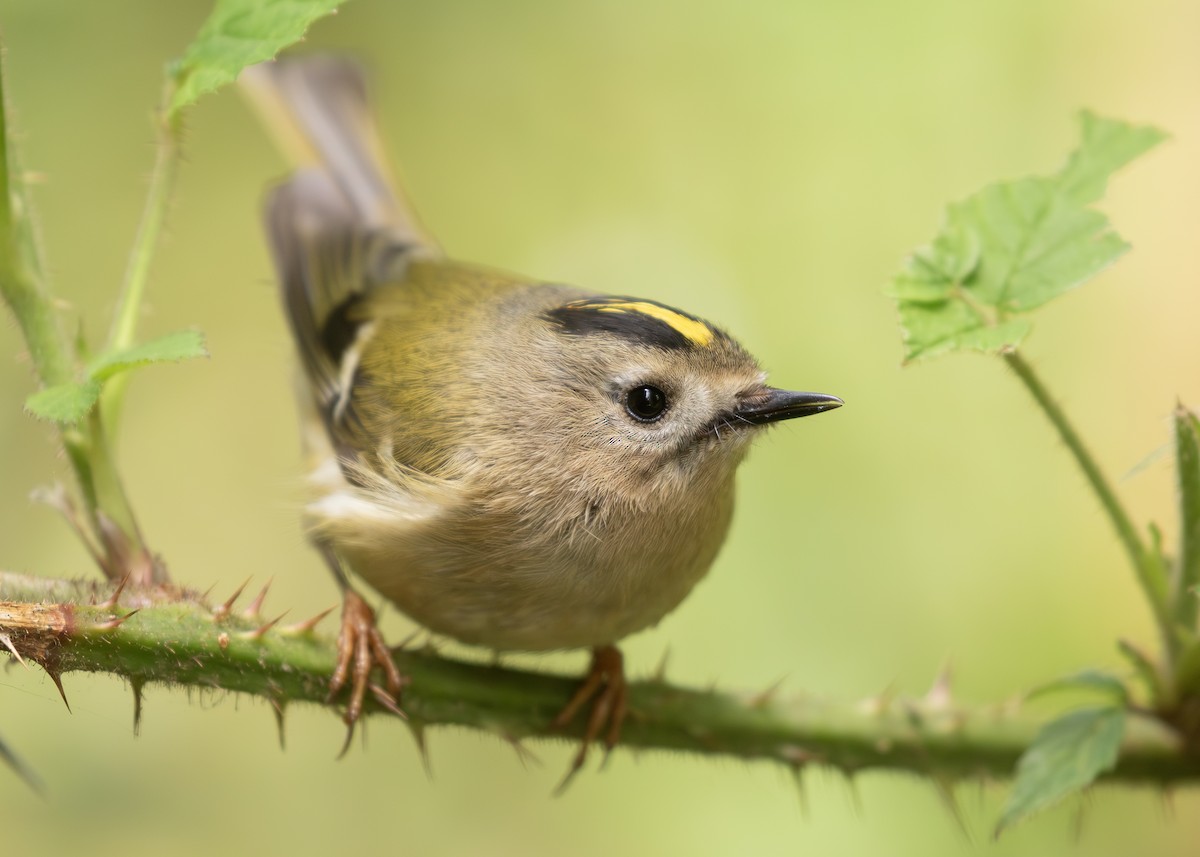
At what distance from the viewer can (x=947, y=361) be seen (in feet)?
16.6

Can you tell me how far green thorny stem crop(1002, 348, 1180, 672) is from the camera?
196 cm

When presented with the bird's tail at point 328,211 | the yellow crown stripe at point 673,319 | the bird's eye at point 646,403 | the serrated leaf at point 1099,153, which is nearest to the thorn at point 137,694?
the bird's eye at point 646,403

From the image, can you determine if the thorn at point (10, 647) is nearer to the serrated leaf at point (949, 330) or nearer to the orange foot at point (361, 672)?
the orange foot at point (361, 672)

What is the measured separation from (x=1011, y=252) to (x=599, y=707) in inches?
48.8

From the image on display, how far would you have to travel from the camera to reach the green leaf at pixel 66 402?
1749 mm

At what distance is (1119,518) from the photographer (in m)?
2.11

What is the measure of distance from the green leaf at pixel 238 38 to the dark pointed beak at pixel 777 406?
3.70 feet

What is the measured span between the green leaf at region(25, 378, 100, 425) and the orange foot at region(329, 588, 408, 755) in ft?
2.28

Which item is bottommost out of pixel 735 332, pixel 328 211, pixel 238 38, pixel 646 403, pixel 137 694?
pixel 137 694

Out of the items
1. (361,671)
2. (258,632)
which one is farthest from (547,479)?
(258,632)

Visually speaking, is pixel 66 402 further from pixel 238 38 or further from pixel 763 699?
pixel 763 699

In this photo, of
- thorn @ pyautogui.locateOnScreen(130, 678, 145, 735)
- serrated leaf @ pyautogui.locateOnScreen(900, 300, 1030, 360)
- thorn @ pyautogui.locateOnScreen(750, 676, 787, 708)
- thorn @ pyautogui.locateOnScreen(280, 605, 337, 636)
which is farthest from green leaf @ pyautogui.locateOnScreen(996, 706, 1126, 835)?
thorn @ pyautogui.locateOnScreen(130, 678, 145, 735)

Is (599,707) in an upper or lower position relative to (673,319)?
lower

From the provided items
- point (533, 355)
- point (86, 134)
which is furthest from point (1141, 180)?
point (86, 134)
